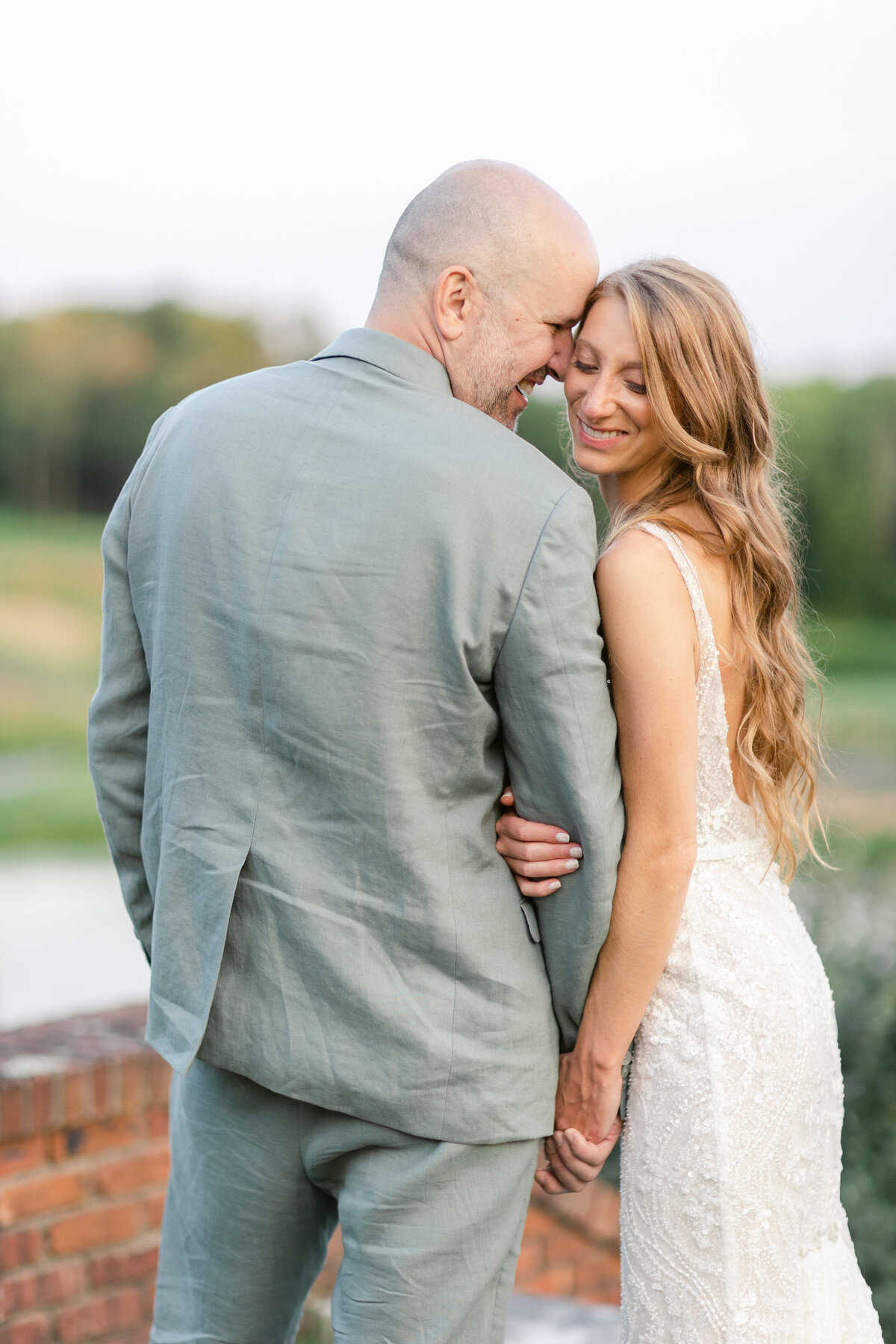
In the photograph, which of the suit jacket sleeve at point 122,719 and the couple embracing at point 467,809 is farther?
the suit jacket sleeve at point 122,719

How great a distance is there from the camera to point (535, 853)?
5.07 ft

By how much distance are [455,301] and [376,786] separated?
0.67 metres

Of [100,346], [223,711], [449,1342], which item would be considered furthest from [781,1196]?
[100,346]

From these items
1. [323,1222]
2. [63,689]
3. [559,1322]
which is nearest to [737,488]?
[323,1222]

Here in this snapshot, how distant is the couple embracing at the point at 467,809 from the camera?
1.47 meters

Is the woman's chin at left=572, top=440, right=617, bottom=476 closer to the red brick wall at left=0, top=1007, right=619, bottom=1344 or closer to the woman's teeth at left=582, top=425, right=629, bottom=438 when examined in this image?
the woman's teeth at left=582, top=425, right=629, bottom=438

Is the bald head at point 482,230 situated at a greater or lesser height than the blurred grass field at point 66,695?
greater

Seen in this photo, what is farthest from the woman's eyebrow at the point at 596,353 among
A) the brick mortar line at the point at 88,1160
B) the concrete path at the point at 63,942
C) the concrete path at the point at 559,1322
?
the concrete path at the point at 63,942

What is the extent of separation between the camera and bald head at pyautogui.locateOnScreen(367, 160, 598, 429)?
5.49 ft

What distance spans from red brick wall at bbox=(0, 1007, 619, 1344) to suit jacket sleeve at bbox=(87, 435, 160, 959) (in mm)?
874

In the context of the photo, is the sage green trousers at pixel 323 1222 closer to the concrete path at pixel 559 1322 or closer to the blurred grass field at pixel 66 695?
the concrete path at pixel 559 1322

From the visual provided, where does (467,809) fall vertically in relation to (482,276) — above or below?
below

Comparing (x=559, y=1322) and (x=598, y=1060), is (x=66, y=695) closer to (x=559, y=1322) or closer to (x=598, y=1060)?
(x=559, y=1322)

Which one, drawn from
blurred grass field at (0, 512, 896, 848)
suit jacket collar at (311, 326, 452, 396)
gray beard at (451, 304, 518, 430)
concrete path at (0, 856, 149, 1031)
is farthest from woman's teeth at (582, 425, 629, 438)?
blurred grass field at (0, 512, 896, 848)
